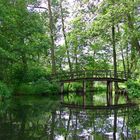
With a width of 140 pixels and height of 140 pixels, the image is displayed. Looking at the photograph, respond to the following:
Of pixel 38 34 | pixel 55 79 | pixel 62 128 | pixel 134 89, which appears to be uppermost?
pixel 38 34

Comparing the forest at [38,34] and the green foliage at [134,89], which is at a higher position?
the forest at [38,34]

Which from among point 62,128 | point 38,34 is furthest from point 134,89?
point 62,128

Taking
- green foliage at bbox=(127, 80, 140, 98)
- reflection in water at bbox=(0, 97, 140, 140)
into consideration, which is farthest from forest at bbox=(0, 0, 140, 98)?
reflection in water at bbox=(0, 97, 140, 140)

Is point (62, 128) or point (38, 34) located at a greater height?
point (38, 34)

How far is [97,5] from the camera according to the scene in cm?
3253

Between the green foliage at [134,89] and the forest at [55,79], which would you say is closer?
the forest at [55,79]

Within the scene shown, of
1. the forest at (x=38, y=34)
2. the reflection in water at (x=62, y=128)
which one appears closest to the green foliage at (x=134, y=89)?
the forest at (x=38, y=34)

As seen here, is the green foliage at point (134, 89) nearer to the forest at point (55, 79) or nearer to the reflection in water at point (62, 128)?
the forest at point (55, 79)

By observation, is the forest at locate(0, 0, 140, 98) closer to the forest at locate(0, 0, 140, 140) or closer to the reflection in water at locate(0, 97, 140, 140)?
the forest at locate(0, 0, 140, 140)

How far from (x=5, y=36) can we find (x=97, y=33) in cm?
839

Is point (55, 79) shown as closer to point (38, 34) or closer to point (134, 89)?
point (38, 34)

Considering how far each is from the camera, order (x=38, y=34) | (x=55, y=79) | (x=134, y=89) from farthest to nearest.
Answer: (x=55, y=79) → (x=38, y=34) → (x=134, y=89)

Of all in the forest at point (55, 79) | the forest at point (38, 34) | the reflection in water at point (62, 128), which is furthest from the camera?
the forest at point (38, 34)

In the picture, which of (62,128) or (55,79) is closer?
(62,128)
